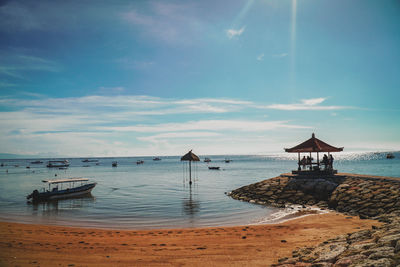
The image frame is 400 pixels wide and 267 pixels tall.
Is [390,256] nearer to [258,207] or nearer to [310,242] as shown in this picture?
[310,242]

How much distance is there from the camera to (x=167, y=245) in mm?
10797

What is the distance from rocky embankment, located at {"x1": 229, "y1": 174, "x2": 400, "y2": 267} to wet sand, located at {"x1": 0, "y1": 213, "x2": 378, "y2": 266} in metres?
1.43

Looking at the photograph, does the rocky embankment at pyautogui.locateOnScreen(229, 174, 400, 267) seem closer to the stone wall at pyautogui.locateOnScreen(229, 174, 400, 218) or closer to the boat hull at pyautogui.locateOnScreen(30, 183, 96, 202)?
the stone wall at pyautogui.locateOnScreen(229, 174, 400, 218)

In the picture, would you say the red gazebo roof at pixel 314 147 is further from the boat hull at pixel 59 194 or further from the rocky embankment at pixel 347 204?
the boat hull at pixel 59 194

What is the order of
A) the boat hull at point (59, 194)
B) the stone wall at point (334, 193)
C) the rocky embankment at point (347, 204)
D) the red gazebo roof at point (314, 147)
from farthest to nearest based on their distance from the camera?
1. the boat hull at point (59, 194)
2. the red gazebo roof at point (314, 147)
3. the stone wall at point (334, 193)
4. the rocky embankment at point (347, 204)

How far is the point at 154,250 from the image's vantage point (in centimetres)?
996

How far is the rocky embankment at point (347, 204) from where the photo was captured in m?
6.30

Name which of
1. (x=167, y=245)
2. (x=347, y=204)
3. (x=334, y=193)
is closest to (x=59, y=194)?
(x=167, y=245)

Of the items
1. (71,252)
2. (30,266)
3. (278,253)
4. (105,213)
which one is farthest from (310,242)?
(105,213)

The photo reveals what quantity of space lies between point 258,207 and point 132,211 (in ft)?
34.8

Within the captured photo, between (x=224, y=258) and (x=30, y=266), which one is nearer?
(x=30, y=266)

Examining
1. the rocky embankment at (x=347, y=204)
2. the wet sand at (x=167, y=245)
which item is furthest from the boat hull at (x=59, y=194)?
the rocky embankment at (x=347, y=204)

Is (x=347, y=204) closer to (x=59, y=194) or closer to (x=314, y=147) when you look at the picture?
(x=314, y=147)

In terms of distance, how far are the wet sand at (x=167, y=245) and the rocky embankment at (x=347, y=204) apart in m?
1.43
